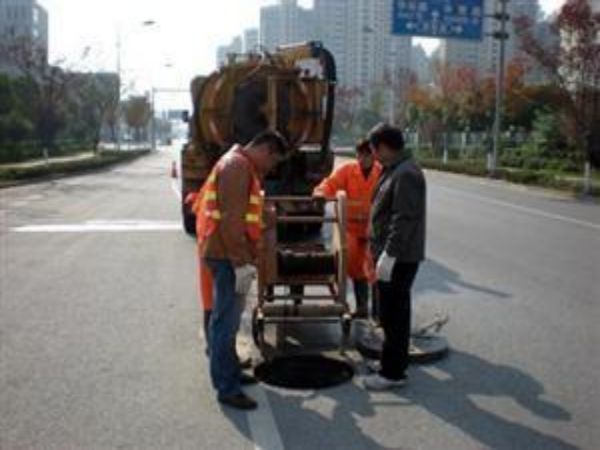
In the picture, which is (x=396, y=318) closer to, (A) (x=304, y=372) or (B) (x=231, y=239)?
(A) (x=304, y=372)

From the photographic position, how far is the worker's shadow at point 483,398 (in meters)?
5.39

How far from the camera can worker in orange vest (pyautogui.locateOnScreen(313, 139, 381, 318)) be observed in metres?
8.31

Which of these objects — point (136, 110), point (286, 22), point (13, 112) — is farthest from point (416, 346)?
point (136, 110)

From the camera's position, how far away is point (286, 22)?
74.7 meters

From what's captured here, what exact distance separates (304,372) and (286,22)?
70.1 m

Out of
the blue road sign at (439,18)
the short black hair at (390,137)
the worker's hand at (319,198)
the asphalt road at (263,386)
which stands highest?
the blue road sign at (439,18)

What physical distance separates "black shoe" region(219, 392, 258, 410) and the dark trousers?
1.01m

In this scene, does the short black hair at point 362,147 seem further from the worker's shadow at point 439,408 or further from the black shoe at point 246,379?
the black shoe at point 246,379

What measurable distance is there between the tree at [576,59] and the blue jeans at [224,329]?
91.8ft

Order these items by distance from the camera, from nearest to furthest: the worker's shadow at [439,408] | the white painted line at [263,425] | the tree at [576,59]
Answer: the white painted line at [263,425] → the worker's shadow at [439,408] → the tree at [576,59]

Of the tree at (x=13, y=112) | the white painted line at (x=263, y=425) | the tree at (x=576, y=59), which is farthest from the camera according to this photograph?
the tree at (x=13, y=112)

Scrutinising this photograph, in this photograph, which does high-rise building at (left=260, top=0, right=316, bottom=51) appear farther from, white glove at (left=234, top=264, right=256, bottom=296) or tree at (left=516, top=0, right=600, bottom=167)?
white glove at (left=234, top=264, right=256, bottom=296)

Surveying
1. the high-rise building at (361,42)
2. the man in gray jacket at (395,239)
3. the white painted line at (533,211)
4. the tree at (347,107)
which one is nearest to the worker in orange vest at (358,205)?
the man in gray jacket at (395,239)

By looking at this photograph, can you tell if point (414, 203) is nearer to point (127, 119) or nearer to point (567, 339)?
point (567, 339)
